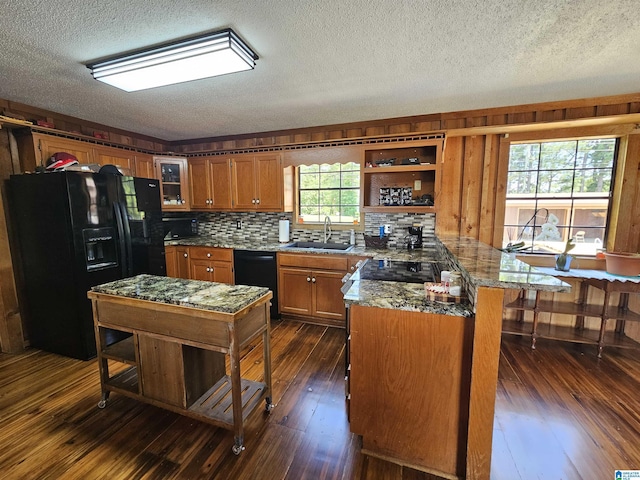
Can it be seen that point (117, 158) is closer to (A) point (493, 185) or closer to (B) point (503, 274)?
(B) point (503, 274)

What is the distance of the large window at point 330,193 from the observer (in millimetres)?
3736

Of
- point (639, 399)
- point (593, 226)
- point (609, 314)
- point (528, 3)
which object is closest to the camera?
point (528, 3)

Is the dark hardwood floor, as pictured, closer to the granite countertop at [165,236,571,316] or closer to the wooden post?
the wooden post

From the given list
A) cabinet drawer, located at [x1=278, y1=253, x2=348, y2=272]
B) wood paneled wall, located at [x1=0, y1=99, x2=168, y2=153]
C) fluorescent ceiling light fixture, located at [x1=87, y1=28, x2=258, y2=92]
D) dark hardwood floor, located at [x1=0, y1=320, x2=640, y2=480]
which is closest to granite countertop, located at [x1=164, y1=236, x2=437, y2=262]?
cabinet drawer, located at [x1=278, y1=253, x2=348, y2=272]

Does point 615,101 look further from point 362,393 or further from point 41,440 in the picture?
point 41,440

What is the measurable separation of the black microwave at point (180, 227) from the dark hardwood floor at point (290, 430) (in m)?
2.06

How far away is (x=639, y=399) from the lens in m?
2.06

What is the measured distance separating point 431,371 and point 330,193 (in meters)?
2.77

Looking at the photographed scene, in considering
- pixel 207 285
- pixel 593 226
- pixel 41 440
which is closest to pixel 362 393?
pixel 207 285

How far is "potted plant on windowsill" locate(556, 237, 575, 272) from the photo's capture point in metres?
2.80

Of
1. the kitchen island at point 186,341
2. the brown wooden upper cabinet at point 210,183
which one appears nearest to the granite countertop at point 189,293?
the kitchen island at point 186,341

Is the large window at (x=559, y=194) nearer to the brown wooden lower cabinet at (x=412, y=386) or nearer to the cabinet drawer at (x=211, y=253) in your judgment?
the brown wooden lower cabinet at (x=412, y=386)

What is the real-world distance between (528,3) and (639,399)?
2.79 m

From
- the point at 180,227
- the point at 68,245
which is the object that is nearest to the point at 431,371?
the point at 68,245
